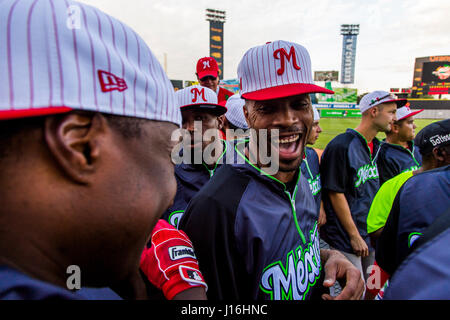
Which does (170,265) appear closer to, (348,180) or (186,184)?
(186,184)

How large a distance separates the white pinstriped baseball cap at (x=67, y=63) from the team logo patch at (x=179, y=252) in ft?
2.18

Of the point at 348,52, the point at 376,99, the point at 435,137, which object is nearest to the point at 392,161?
the point at 376,99

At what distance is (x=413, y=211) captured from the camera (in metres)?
1.77

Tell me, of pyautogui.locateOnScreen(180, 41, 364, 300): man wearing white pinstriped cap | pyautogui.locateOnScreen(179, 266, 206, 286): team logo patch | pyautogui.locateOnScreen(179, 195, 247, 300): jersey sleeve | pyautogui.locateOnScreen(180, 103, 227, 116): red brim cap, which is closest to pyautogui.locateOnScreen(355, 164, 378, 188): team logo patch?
pyautogui.locateOnScreen(180, 41, 364, 300): man wearing white pinstriped cap

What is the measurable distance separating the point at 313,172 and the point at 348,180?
0.44 meters

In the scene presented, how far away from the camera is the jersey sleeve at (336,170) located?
313 cm

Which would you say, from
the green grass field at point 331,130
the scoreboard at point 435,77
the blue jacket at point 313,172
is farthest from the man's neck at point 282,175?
the scoreboard at point 435,77

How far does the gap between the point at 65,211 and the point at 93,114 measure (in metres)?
0.22

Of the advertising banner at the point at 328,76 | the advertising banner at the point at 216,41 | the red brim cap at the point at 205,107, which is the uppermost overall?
the advertising banner at the point at 216,41

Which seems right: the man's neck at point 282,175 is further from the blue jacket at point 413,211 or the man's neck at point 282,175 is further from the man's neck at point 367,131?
the man's neck at point 367,131

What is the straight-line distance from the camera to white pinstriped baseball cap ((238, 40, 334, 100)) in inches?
65.1
